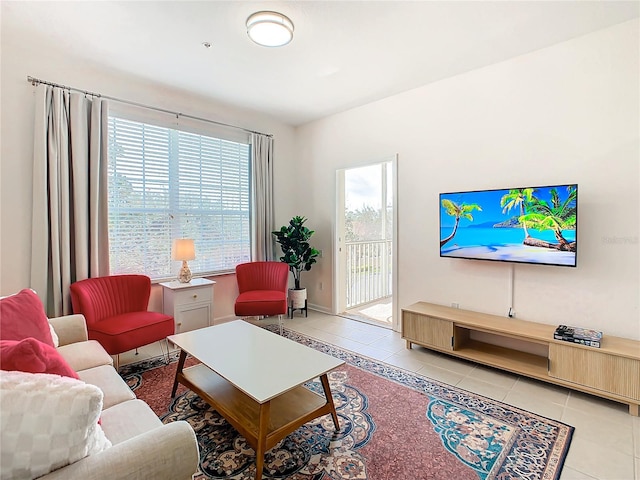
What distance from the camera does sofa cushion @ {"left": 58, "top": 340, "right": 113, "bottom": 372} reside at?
1.90m

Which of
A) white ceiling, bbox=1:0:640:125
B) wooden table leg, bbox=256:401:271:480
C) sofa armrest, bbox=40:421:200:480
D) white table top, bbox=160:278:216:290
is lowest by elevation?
wooden table leg, bbox=256:401:271:480

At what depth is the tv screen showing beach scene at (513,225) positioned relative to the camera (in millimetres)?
2465

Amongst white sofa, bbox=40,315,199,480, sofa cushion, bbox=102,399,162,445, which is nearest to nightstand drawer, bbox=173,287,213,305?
white sofa, bbox=40,315,199,480

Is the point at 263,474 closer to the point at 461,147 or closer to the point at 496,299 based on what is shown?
the point at 496,299

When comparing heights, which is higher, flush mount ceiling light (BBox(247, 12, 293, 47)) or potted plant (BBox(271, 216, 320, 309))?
flush mount ceiling light (BBox(247, 12, 293, 47))

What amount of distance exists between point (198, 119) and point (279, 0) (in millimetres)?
2084

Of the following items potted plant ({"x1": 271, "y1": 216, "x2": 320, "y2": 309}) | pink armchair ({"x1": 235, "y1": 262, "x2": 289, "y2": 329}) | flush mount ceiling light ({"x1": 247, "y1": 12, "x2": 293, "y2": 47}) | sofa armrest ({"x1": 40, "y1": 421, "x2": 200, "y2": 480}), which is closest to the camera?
sofa armrest ({"x1": 40, "y1": 421, "x2": 200, "y2": 480})

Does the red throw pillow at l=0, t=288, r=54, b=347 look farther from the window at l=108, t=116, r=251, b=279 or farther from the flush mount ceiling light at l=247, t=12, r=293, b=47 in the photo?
the flush mount ceiling light at l=247, t=12, r=293, b=47

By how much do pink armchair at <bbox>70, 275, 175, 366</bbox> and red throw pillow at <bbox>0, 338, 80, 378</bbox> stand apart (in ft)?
4.99

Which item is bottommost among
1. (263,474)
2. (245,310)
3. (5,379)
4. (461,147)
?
(263,474)

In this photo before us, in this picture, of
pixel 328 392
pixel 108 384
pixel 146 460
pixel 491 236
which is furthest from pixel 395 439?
pixel 491 236

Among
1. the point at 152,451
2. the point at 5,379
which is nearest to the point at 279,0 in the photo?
the point at 5,379

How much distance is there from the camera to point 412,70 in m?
3.04

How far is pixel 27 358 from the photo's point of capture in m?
1.01
